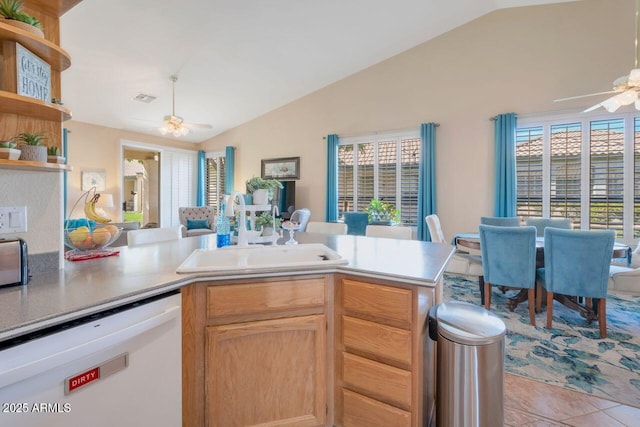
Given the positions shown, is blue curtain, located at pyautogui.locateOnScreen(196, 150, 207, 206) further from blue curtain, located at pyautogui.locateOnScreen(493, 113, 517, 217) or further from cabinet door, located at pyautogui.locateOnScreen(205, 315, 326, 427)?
cabinet door, located at pyautogui.locateOnScreen(205, 315, 326, 427)

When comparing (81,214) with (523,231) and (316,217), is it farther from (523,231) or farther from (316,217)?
(523,231)

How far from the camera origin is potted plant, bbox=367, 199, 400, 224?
5527 millimetres

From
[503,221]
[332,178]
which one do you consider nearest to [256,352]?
[503,221]

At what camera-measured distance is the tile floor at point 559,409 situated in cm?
171

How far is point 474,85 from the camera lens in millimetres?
4883

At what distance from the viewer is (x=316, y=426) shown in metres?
1.48

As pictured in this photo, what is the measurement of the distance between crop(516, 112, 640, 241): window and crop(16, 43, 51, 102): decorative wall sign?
17.9 ft

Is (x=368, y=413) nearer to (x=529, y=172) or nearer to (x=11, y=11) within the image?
(x=11, y=11)

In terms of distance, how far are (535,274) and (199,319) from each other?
317 centimetres

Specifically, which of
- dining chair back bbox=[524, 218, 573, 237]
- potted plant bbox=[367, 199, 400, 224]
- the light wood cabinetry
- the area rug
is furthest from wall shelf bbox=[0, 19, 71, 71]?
dining chair back bbox=[524, 218, 573, 237]

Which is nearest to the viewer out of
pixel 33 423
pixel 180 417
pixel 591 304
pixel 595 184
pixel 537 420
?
pixel 33 423

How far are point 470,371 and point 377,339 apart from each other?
0.43 meters

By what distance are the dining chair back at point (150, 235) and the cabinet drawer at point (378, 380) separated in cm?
177

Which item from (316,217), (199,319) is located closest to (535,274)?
(199,319)
